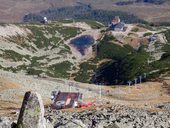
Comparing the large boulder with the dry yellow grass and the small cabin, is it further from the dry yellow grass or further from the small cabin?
the dry yellow grass

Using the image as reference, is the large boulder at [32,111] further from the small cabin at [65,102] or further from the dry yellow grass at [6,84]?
the dry yellow grass at [6,84]

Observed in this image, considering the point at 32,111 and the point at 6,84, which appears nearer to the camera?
the point at 32,111

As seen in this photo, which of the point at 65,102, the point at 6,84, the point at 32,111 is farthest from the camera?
the point at 6,84

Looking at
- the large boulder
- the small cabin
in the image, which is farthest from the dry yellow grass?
the large boulder

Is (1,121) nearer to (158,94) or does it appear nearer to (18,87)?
(18,87)

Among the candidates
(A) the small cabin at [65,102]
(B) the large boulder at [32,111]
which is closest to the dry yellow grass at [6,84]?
(A) the small cabin at [65,102]

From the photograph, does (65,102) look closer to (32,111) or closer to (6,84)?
(6,84)

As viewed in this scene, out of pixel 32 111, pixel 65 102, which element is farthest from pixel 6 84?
pixel 32 111

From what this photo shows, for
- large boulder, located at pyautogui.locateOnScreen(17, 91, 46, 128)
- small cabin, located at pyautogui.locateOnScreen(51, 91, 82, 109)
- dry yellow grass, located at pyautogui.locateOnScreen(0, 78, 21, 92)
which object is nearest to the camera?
large boulder, located at pyautogui.locateOnScreen(17, 91, 46, 128)
